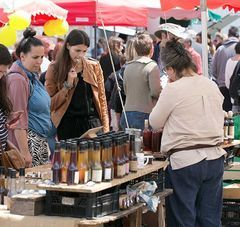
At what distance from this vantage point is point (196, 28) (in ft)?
67.7

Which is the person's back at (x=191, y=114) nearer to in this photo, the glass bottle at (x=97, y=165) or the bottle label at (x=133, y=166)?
the bottle label at (x=133, y=166)

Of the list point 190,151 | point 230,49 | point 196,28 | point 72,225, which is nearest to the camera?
point 72,225

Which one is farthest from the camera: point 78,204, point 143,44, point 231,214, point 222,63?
point 222,63

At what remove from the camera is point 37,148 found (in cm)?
519

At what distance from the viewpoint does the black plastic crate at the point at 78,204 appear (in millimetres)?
3791

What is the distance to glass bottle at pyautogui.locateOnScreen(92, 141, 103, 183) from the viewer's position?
392 cm

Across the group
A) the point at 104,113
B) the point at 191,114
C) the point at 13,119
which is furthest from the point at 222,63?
the point at 13,119

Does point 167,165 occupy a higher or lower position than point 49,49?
lower

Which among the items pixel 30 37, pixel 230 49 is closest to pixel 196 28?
pixel 230 49

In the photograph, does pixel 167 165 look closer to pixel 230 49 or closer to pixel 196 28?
pixel 230 49

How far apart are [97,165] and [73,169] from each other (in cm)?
17

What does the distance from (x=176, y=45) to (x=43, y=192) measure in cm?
149

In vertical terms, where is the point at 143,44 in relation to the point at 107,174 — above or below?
above

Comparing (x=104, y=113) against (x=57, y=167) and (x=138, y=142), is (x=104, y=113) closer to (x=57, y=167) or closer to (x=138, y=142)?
(x=138, y=142)
